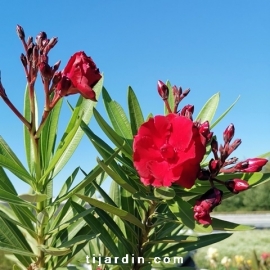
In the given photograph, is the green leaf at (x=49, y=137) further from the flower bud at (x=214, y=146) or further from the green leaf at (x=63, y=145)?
the flower bud at (x=214, y=146)

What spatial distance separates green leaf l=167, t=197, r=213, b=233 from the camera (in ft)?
2.89

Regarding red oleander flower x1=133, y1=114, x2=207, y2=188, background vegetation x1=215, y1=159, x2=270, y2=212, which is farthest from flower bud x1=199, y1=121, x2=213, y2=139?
background vegetation x1=215, y1=159, x2=270, y2=212

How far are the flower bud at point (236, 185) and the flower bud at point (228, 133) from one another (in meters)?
0.09

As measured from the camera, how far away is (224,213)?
1900 cm

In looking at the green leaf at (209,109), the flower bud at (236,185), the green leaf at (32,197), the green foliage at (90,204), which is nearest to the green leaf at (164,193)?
the green foliage at (90,204)

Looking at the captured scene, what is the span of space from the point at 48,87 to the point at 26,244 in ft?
1.33

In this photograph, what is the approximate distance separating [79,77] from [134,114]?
0.22 meters

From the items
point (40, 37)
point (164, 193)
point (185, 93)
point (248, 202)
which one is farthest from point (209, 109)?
point (248, 202)

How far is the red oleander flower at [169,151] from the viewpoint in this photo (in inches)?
34.6

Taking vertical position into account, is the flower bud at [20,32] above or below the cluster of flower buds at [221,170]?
above

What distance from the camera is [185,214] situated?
3.00ft

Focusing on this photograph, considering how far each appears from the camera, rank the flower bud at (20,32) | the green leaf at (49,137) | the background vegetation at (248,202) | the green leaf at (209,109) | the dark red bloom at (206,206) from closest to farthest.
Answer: the dark red bloom at (206,206)
the flower bud at (20,32)
the green leaf at (49,137)
the green leaf at (209,109)
the background vegetation at (248,202)

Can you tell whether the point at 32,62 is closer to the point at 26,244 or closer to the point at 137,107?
the point at 137,107

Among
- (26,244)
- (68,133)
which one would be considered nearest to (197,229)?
(68,133)
